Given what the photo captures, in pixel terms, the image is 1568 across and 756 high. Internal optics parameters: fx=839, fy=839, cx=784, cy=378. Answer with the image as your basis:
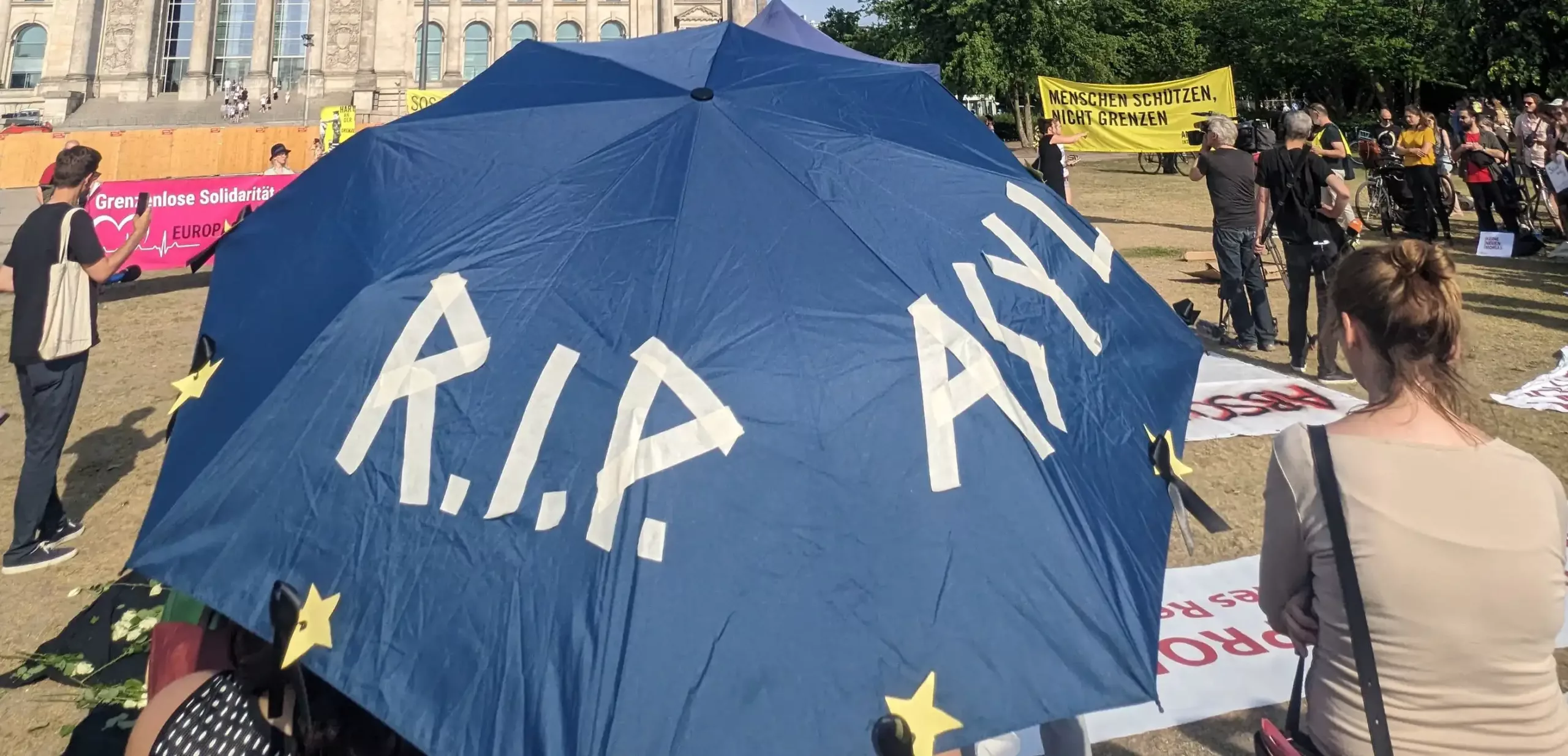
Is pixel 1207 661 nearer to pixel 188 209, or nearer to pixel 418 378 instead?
pixel 418 378

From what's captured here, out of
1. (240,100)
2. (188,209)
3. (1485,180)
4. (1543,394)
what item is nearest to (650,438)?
(1543,394)

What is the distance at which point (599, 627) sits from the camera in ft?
4.70

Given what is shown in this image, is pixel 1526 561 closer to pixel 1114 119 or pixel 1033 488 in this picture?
pixel 1033 488

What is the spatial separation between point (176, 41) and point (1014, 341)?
227ft

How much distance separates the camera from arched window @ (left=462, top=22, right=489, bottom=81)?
189 ft

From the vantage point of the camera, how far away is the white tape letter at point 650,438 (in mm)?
1486

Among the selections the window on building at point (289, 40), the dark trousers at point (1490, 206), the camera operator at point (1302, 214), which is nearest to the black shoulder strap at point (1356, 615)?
the camera operator at point (1302, 214)

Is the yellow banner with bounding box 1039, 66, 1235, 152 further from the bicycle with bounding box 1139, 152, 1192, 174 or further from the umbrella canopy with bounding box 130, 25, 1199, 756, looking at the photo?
→ the umbrella canopy with bounding box 130, 25, 1199, 756

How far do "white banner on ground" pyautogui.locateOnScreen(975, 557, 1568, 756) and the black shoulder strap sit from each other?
1.15 meters

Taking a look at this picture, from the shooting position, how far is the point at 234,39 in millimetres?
54375

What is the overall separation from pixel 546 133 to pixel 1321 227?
6.37 metres

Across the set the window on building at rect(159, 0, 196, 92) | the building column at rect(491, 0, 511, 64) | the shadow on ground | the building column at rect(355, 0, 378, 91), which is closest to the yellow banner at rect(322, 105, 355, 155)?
the shadow on ground

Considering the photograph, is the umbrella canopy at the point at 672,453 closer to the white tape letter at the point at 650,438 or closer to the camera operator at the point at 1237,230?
the white tape letter at the point at 650,438

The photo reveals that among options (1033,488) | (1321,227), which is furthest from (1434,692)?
(1321,227)
